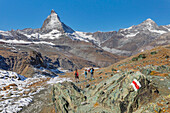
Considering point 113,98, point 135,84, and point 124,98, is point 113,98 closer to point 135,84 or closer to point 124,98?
point 124,98

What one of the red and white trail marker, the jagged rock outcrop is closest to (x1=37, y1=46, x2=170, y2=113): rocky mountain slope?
the jagged rock outcrop

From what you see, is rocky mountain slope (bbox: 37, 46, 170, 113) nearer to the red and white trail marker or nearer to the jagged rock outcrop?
the jagged rock outcrop

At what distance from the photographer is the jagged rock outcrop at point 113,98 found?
7.23m

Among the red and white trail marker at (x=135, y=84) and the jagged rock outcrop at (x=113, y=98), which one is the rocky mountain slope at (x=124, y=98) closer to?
the jagged rock outcrop at (x=113, y=98)

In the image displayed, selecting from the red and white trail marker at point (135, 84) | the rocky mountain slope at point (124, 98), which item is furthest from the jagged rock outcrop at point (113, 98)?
the red and white trail marker at point (135, 84)

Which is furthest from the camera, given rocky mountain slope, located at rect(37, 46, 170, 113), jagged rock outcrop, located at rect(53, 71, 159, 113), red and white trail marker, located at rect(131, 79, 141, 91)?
red and white trail marker, located at rect(131, 79, 141, 91)

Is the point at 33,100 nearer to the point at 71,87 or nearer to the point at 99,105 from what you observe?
the point at 71,87

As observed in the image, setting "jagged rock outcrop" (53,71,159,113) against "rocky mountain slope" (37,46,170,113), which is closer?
"rocky mountain slope" (37,46,170,113)

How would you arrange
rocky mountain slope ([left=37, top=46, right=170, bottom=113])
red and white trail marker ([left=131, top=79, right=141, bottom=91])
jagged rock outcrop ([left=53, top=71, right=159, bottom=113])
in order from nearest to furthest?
rocky mountain slope ([left=37, top=46, right=170, bottom=113])
jagged rock outcrop ([left=53, top=71, right=159, bottom=113])
red and white trail marker ([left=131, top=79, right=141, bottom=91])

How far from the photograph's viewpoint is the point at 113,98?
25.7 ft

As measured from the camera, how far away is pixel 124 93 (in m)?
7.60

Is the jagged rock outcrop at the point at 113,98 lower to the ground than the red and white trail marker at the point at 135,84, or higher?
lower

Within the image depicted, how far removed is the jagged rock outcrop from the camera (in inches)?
285

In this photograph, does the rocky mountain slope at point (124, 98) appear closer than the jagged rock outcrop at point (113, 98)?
Yes
